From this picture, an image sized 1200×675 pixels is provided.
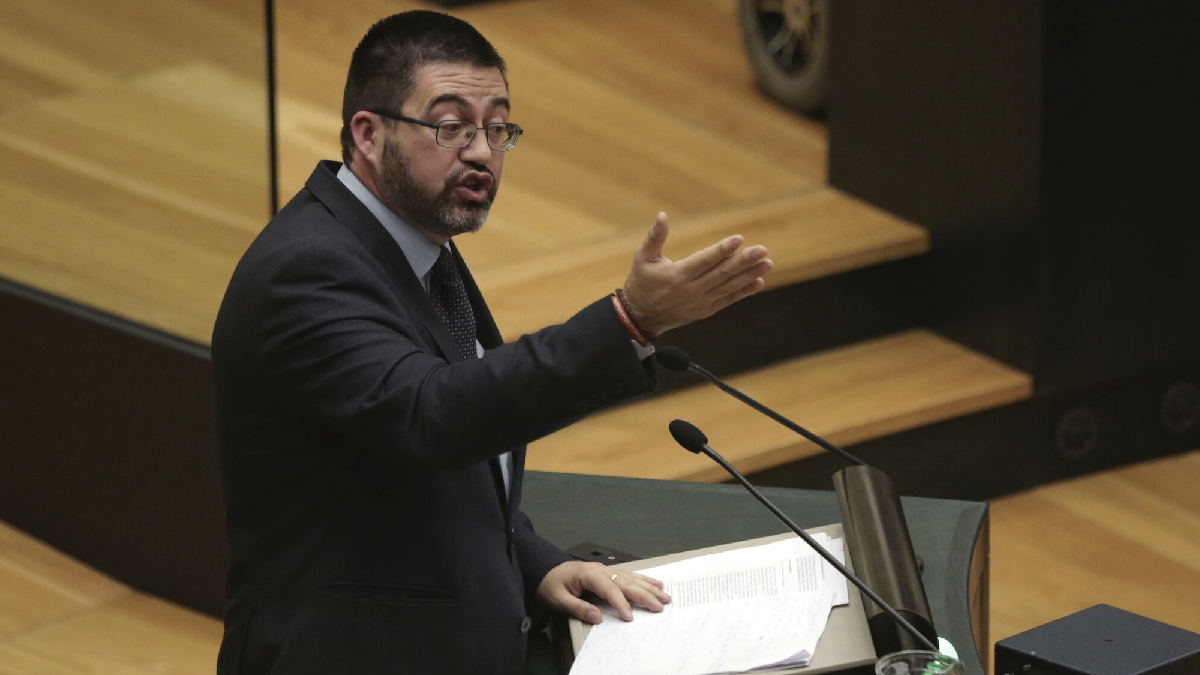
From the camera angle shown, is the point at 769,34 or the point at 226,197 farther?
the point at 769,34

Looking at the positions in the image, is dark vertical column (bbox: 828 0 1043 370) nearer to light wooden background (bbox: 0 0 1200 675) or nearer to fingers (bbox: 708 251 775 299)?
light wooden background (bbox: 0 0 1200 675)

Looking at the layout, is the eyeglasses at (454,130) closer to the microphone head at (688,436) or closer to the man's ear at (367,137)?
the man's ear at (367,137)

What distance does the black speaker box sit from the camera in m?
1.84

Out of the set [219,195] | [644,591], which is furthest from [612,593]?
[219,195]

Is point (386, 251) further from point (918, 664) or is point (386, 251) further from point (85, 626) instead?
point (85, 626)

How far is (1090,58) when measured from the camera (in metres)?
3.67

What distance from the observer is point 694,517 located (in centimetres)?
219

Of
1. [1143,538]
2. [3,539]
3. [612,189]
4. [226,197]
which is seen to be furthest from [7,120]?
[1143,538]

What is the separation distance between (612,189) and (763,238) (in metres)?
0.47

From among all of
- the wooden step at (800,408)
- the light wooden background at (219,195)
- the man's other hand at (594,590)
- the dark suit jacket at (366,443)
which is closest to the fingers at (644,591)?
the man's other hand at (594,590)

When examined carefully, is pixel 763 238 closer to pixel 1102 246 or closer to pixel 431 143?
pixel 1102 246

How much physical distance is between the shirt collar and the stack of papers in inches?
16.2

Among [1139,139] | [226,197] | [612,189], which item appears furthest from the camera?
[612,189]

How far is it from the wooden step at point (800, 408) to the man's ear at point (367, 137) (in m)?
1.63
